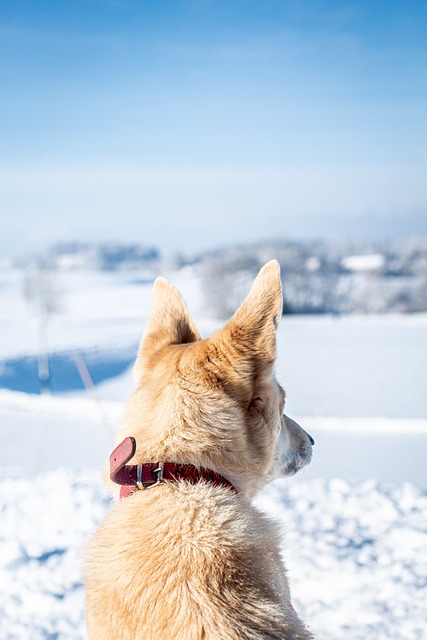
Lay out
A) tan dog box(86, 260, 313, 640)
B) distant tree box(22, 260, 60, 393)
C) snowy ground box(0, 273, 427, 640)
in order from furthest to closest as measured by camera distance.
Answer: distant tree box(22, 260, 60, 393) < snowy ground box(0, 273, 427, 640) < tan dog box(86, 260, 313, 640)

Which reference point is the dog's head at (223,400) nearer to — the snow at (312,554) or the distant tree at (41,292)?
the snow at (312,554)

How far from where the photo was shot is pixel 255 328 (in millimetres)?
1973

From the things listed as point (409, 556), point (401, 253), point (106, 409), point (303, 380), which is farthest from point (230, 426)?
point (401, 253)

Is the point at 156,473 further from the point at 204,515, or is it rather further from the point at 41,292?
the point at 41,292

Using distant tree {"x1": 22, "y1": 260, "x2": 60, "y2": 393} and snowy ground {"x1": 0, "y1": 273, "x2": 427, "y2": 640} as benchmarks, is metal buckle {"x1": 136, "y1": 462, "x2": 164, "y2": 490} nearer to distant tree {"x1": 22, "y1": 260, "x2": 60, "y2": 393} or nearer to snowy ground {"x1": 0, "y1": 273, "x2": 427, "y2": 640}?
snowy ground {"x1": 0, "y1": 273, "x2": 427, "y2": 640}

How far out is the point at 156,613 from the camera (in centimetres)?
157

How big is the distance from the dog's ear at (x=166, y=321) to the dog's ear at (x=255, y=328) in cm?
47

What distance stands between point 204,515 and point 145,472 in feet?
0.77

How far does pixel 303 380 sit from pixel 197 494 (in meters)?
25.0

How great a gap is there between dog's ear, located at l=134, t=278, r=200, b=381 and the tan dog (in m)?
0.19

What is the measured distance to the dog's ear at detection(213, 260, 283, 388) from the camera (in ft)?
6.29

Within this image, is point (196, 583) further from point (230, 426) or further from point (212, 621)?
point (230, 426)

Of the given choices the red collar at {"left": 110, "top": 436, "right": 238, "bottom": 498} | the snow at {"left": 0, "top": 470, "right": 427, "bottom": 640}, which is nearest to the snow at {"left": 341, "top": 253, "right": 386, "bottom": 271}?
the snow at {"left": 0, "top": 470, "right": 427, "bottom": 640}

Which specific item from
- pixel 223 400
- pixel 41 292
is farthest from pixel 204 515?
pixel 41 292
